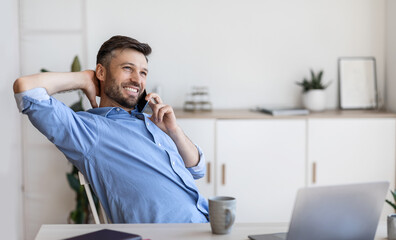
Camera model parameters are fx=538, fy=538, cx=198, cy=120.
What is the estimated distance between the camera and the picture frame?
14.1ft

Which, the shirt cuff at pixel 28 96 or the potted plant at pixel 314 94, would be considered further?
the potted plant at pixel 314 94

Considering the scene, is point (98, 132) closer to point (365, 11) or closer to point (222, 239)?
point (222, 239)

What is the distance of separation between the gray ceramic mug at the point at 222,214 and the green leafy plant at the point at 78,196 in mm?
2281

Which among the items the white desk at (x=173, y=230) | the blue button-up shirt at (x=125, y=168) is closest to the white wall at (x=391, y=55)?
the blue button-up shirt at (x=125, y=168)

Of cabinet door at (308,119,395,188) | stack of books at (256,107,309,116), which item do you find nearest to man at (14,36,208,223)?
stack of books at (256,107,309,116)

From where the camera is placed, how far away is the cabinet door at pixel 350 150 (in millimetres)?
→ 3877

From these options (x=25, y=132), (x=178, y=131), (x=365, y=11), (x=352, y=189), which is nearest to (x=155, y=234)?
(x=352, y=189)

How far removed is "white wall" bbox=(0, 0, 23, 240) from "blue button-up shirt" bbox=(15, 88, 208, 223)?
175 centimetres

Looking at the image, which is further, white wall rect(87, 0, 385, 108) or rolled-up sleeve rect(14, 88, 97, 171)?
white wall rect(87, 0, 385, 108)

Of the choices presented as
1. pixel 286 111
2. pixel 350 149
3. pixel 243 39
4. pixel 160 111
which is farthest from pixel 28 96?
pixel 350 149

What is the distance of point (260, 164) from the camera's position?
12.7 feet

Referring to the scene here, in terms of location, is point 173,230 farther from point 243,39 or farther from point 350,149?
point 243,39

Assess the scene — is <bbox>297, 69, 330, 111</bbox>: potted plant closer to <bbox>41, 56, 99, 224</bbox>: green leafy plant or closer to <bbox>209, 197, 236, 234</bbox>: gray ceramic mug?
<bbox>41, 56, 99, 224</bbox>: green leafy plant

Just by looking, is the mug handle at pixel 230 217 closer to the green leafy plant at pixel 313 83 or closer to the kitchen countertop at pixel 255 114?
the kitchen countertop at pixel 255 114
